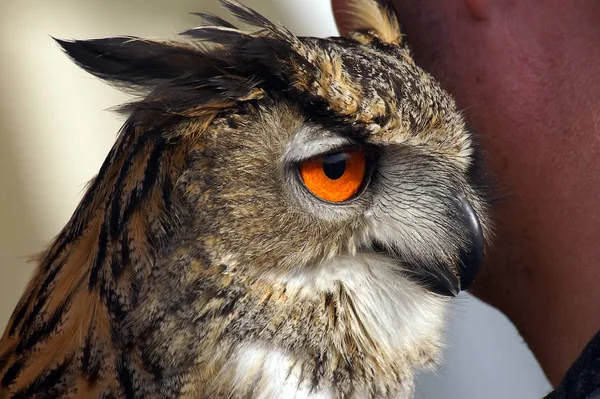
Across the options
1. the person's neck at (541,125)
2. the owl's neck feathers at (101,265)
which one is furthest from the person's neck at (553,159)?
the owl's neck feathers at (101,265)

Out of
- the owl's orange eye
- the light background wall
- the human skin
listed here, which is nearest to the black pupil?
the owl's orange eye

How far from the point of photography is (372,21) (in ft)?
3.83

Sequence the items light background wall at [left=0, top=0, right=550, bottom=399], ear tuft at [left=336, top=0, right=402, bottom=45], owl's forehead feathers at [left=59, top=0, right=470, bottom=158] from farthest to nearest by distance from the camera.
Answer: light background wall at [left=0, top=0, right=550, bottom=399]
ear tuft at [left=336, top=0, right=402, bottom=45]
owl's forehead feathers at [left=59, top=0, right=470, bottom=158]

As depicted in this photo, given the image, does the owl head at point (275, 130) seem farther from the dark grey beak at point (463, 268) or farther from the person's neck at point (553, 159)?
the person's neck at point (553, 159)

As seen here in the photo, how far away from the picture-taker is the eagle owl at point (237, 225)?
824mm

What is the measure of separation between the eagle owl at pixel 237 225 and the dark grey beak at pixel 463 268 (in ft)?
0.32

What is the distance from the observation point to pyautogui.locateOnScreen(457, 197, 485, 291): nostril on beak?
98cm

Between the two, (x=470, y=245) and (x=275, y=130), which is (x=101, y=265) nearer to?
(x=275, y=130)

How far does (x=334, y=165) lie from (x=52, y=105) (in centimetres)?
134

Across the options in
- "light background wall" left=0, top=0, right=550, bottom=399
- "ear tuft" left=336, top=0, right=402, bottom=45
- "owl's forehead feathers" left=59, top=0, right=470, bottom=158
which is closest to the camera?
"owl's forehead feathers" left=59, top=0, right=470, bottom=158

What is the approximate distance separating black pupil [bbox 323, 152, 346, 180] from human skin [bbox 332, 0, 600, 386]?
1.52 feet

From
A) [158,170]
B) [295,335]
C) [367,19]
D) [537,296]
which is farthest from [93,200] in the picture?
[537,296]

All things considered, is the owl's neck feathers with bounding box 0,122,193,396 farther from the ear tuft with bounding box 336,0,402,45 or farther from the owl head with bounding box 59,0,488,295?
the ear tuft with bounding box 336,0,402,45

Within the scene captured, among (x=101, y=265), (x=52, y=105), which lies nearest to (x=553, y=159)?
(x=101, y=265)
